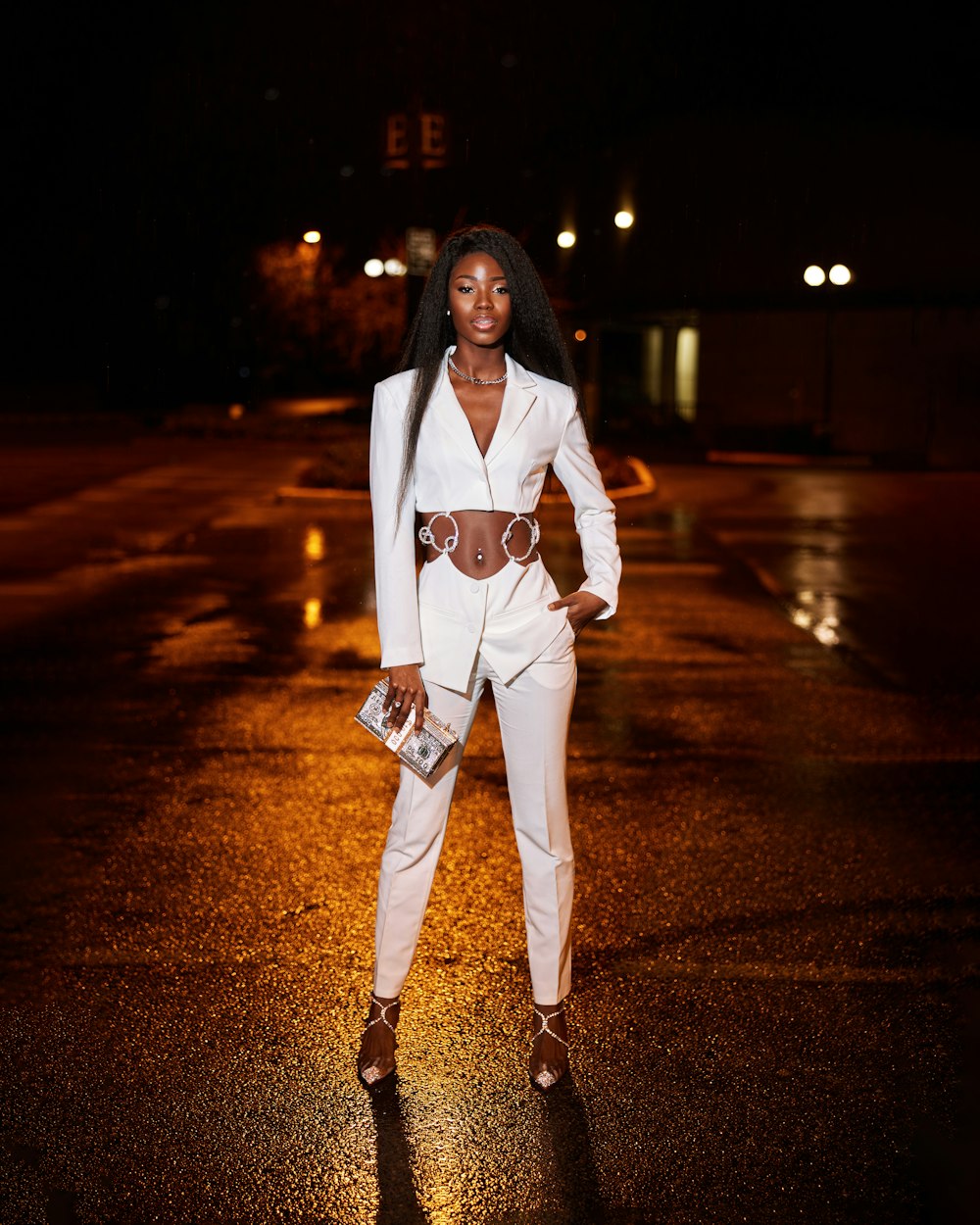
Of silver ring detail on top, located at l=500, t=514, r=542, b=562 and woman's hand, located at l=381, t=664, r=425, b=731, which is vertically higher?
silver ring detail on top, located at l=500, t=514, r=542, b=562

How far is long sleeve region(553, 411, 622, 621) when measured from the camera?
3857 millimetres

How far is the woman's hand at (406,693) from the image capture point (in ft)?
12.1

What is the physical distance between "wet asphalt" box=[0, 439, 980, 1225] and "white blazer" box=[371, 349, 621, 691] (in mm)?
1122

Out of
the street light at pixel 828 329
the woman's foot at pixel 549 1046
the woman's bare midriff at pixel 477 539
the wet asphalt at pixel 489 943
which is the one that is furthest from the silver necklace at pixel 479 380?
the street light at pixel 828 329

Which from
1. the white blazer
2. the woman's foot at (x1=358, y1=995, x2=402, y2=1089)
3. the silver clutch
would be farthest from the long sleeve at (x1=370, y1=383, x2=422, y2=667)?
the woman's foot at (x1=358, y1=995, x2=402, y2=1089)

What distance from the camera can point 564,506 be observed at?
796 inches

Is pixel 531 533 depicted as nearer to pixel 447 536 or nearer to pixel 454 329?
pixel 447 536

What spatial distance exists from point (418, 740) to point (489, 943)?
4.37 ft

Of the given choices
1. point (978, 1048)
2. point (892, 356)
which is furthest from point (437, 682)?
point (892, 356)

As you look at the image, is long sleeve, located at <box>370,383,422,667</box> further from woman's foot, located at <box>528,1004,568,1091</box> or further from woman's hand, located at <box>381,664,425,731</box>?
woman's foot, located at <box>528,1004,568,1091</box>

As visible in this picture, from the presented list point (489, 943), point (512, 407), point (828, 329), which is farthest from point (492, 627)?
point (828, 329)

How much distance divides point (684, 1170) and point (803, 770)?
153 inches

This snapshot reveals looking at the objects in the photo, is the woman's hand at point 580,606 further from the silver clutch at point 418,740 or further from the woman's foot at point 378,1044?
the woman's foot at point 378,1044

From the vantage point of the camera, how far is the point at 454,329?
151 inches
